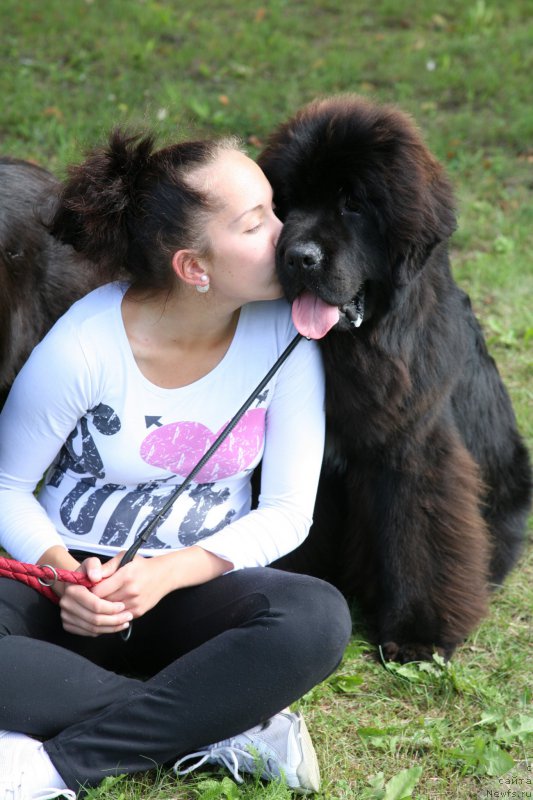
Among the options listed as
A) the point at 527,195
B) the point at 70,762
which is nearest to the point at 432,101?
the point at 527,195

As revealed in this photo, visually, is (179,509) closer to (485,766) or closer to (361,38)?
(485,766)

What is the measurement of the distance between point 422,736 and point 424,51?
522 cm

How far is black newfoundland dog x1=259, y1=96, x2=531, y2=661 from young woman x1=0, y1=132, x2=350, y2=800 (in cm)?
10

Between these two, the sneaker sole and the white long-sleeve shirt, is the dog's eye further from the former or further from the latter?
the sneaker sole

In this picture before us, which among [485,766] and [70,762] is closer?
[70,762]

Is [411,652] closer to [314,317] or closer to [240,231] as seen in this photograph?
[314,317]

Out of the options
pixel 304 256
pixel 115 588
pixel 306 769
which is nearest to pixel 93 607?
pixel 115 588

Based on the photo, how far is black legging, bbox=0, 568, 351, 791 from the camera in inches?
78.5

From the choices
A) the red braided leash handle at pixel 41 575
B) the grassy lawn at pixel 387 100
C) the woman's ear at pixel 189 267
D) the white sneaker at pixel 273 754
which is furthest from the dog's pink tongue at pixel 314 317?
the white sneaker at pixel 273 754

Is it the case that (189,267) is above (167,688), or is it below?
above

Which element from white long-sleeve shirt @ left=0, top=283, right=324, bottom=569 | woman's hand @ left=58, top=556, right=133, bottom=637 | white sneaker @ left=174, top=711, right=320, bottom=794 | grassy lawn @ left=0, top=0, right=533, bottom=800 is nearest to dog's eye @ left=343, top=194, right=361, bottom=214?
white long-sleeve shirt @ left=0, top=283, right=324, bottom=569

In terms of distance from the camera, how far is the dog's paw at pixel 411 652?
102 inches

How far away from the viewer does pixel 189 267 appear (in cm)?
216

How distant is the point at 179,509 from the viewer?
228cm
